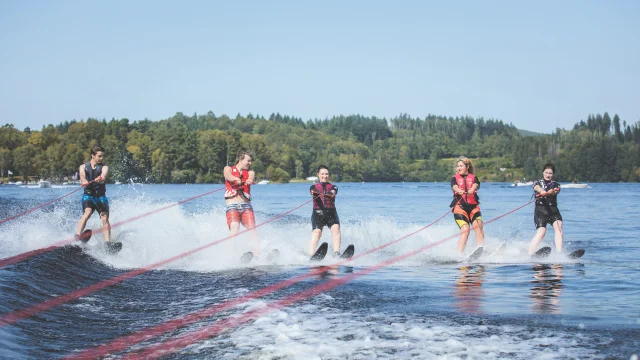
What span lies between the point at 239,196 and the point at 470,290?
187 inches

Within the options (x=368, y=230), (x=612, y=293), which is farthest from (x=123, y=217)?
(x=612, y=293)

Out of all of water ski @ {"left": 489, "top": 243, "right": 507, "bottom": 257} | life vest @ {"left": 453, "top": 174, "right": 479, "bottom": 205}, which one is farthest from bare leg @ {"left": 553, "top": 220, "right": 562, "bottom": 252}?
life vest @ {"left": 453, "top": 174, "right": 479, "bottom": 205}

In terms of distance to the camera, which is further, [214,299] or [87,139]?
[87,139]

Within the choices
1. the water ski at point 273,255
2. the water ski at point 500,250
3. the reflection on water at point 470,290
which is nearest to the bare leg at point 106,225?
the water ski at point 273,255

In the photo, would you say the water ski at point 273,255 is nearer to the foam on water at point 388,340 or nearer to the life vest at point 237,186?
the life vest at point 237,186

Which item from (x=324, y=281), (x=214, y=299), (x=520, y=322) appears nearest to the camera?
(x=520, y=322)

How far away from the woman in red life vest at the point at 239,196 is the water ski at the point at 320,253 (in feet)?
3.50

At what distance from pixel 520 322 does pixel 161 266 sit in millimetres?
7198

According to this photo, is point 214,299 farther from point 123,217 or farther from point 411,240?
point 123,217

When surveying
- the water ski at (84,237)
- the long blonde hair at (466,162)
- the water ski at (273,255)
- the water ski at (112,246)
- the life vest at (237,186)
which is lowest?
the water ski at (273,255)

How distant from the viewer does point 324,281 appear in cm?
995

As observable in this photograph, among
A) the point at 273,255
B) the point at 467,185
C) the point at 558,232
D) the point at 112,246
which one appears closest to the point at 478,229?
the point at 467,185

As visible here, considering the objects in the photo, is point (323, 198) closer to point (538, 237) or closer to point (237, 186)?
point (237, 186)

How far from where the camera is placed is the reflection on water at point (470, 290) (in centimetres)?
779
